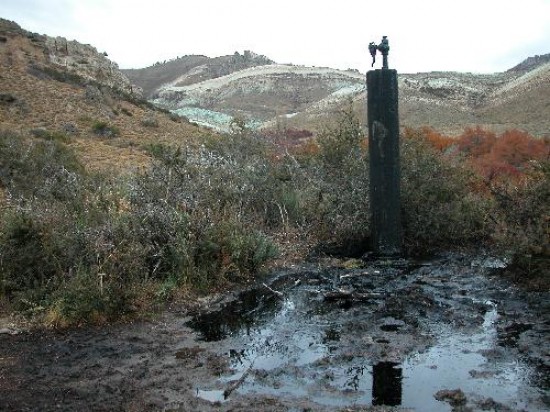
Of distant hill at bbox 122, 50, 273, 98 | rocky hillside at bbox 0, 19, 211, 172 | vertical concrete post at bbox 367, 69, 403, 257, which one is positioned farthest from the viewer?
distant hill at bbox 122, 50, 273, 98

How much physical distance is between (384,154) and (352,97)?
42958 millimetres

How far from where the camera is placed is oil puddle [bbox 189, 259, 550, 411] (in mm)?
4988

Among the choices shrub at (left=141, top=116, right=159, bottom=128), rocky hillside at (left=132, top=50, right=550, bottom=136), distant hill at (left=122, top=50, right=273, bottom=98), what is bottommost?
shrub at (left=141, top=116, right=159, bottom=128)

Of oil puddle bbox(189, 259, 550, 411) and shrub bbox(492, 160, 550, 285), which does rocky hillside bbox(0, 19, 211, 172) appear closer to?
oil puddle bbox(189, 259, 550, 411)

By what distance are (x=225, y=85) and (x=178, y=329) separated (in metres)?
92.2

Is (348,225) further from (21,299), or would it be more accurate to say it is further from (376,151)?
(21,299)

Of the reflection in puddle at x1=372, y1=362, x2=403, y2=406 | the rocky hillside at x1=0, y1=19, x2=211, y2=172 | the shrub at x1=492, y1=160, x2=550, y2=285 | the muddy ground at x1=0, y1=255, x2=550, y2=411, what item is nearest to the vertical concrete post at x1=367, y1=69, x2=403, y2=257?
the muddy ground at x1=0, y1=255, x2=550, y2=411

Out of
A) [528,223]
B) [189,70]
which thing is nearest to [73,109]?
[528,223]

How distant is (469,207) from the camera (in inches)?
404

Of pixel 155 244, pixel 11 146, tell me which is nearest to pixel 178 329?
pixel 155 244

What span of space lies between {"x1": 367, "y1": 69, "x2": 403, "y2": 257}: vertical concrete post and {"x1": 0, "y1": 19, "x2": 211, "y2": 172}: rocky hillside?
17.5 m

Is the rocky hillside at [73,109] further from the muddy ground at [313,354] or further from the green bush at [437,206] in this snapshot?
the muddy ground at [313,354]

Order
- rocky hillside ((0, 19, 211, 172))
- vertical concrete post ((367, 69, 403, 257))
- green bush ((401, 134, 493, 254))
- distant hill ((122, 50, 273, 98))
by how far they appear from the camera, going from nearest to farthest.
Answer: vertical concrete post ((367, 69, 403, 257))
green bush ((401, 134, 493, 254))
rocky hillside ((0, 19, 211, 172))
distant hill ((122, 50, 273, 98))

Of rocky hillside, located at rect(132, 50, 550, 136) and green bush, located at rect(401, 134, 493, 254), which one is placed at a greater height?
rocky hillside, located at rect(132, 50, 550, 136)
